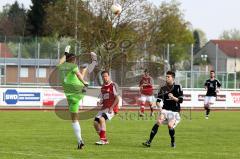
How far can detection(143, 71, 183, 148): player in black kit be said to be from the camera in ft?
53.3

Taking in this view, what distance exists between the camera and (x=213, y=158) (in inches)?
546

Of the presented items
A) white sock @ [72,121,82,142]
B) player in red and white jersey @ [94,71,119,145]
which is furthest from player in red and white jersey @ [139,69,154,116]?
white sock @ [72,121,82,142]

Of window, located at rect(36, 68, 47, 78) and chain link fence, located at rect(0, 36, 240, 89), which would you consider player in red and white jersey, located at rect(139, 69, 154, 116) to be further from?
window, located at rect(36, 68, 47, 78)

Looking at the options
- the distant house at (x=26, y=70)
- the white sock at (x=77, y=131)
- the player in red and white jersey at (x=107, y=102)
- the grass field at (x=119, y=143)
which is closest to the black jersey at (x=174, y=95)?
the grass field at (x=119, y=143)

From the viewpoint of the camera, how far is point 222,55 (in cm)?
7375

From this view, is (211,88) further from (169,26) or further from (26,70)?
(169,26)

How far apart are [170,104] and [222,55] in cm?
5842

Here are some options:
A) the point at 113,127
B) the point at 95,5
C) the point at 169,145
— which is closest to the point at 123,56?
the point at 95,5

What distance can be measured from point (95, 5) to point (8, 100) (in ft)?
67.9

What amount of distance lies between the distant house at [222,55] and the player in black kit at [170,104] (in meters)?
35.0

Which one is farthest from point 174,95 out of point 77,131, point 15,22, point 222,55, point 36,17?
point 15,22

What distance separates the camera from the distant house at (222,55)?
5497 cm

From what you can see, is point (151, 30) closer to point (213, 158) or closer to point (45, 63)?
point (45, 63)

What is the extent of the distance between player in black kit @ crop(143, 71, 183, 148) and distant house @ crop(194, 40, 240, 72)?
35034mm
